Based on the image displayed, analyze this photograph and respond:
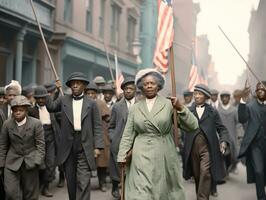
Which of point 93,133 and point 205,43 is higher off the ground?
point 205,43

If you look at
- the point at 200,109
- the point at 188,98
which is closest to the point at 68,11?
the point at 188,98

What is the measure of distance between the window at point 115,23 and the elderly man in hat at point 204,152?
57.7 feet

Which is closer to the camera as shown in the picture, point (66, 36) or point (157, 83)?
point (157, 83)

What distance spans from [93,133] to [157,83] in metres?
1.92

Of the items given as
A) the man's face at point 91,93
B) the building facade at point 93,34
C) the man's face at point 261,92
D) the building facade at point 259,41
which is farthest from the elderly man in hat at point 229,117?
the building facade at point 259,41

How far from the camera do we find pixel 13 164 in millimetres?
7078

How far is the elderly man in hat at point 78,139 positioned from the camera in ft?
24.1

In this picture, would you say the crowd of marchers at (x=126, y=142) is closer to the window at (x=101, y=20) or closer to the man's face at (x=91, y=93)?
the man's face at (x=91, y=93)

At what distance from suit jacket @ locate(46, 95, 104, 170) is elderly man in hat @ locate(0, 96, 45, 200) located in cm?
34

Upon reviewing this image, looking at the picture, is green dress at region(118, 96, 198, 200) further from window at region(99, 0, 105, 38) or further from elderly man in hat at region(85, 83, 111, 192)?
window at region(99, 0, 105, 38)

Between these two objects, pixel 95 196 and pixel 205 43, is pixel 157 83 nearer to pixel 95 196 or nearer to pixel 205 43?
pixel 95 196

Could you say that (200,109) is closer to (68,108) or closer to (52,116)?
(68,108)

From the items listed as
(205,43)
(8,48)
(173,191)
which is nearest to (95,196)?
(173,191)

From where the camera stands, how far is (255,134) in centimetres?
872
